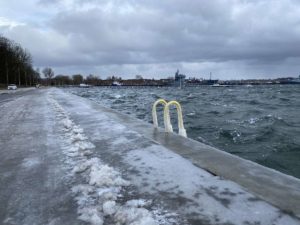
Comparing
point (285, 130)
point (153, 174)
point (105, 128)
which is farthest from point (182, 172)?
point (285, 130)

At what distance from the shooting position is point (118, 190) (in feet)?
17.0

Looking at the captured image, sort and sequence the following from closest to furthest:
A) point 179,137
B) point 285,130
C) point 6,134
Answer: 1. point 179,137
2. point 6,134
3. point 285,130

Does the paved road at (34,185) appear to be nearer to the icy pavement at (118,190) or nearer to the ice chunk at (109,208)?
the icy pavement at (118,190)

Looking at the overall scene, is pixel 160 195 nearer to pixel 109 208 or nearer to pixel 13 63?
pixel 109 208

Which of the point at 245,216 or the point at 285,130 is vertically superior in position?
the point at 245,216

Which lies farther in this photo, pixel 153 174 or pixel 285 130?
pixel 285 130

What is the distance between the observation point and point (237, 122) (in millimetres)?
21812

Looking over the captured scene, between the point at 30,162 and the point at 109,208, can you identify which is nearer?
the point at 109,208

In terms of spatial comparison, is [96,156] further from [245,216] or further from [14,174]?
[245,216]

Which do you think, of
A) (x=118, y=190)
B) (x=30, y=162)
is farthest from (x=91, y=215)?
(x=30, y=162)

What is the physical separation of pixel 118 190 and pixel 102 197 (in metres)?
0.36

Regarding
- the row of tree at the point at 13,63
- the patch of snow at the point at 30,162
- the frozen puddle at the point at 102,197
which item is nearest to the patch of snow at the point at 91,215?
the frozen puddle at the point at 102,197

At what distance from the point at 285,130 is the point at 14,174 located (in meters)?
14.5

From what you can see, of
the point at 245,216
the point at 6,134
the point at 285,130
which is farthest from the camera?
the point at 285,130
